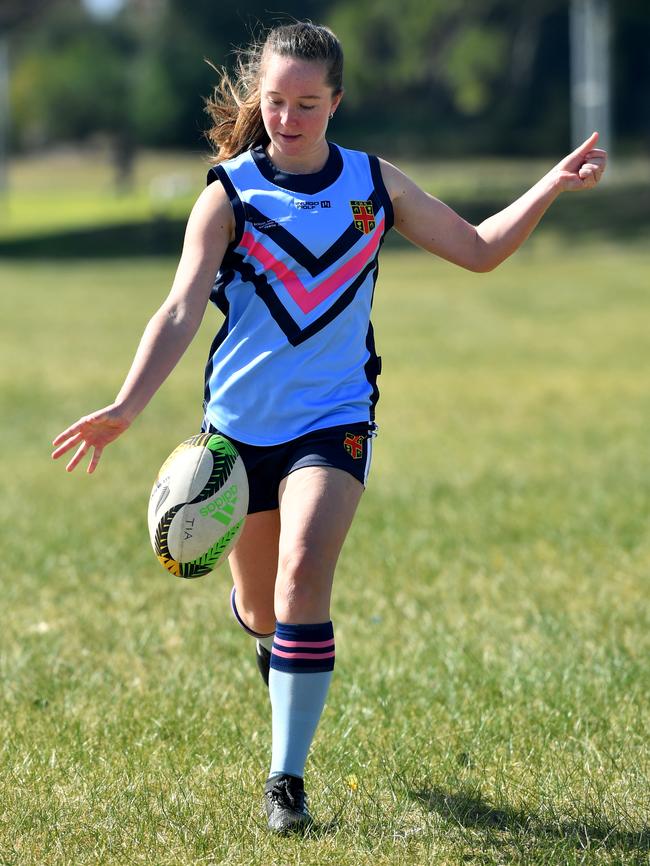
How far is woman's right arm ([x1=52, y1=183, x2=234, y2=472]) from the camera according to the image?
13.3 feet

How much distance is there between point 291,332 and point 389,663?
2.07 meters

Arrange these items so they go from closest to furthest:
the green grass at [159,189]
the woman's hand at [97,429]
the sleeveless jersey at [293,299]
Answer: the woman's hand at [97,429] < the sleeveless jersey at [293,299] < the green grass at [159,189]

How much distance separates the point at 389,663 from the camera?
19.5 feet

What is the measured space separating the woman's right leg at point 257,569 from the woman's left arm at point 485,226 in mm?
1040

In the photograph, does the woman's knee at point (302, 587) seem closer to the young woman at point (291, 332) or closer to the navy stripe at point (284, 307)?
the young woman at point (291, 332)

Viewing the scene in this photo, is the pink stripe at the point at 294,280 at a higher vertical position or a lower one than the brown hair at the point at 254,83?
lower

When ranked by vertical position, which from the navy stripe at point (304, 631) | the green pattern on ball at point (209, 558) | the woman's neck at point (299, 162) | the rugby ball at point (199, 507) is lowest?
the navy stripe at point (304, 631)

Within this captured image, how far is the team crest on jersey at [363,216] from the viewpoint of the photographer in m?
4.42

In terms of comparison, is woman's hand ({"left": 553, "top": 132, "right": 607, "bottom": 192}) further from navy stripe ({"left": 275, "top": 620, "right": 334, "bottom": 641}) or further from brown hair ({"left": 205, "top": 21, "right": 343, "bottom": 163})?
navy stripe ({"left": 275, "top": 620, "right": 334, "bottom": 641})

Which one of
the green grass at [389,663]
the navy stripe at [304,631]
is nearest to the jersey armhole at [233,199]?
the navy stripe at [304,631]

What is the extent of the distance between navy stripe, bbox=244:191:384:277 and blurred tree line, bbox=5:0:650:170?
48161 mm

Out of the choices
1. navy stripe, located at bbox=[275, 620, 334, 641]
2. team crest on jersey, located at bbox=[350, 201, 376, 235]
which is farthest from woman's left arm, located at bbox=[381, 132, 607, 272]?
navy stripe, located at bbox=[275, 620, 334, 641]

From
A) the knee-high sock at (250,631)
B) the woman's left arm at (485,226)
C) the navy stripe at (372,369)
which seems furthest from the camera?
the knee-high sock at (250,631)

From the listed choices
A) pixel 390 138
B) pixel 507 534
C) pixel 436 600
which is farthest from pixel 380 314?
pixel 390 138
